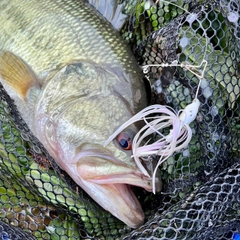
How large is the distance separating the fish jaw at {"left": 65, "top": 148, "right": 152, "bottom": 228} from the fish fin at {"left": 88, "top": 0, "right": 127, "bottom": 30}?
4.33 ft

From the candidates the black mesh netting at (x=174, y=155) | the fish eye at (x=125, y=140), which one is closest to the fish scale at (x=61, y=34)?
the black mesh netting at (x=174, y=155)

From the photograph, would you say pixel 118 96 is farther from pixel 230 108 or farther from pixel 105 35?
pixel 230 108

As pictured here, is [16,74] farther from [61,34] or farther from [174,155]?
[174,155]

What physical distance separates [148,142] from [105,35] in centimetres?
99

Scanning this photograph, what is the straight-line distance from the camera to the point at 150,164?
2520 mm

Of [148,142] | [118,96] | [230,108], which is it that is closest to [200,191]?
[148,142]

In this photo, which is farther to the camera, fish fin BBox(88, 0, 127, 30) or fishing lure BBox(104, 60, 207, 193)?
fish fin BBox(88, 0, 127, 30)

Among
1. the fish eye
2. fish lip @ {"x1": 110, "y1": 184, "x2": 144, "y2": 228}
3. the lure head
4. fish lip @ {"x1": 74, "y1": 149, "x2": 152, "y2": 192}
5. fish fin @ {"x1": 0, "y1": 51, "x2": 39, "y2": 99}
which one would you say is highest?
fish fin @ {"x1": 0, "y1": 51, "x2": 39, "y2": 99}

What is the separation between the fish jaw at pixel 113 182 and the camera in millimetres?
2484

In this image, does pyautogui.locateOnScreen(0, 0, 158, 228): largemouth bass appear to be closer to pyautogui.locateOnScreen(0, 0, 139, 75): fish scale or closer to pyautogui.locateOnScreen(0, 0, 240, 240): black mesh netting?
pyautogui.locateOnScreen(0, 0, 139, 75): fish scale

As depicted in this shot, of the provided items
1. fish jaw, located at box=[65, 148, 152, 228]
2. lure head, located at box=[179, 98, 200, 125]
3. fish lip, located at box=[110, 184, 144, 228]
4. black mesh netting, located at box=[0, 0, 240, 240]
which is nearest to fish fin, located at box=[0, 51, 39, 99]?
black mesh netting, located at box=[0, 0, 240, 240]

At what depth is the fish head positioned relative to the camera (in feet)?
8.30

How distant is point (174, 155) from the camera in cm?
280

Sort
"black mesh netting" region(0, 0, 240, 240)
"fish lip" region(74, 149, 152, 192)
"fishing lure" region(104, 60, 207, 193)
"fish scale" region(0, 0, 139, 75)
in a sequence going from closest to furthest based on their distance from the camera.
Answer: "fishing lure" region(104, 60, 207, 193), "fish lip" region(74, 149, 152, 192), "black mesh netting" region(0, 0, 240, 240), "fish scale" region(0, 0, 139, 75)
